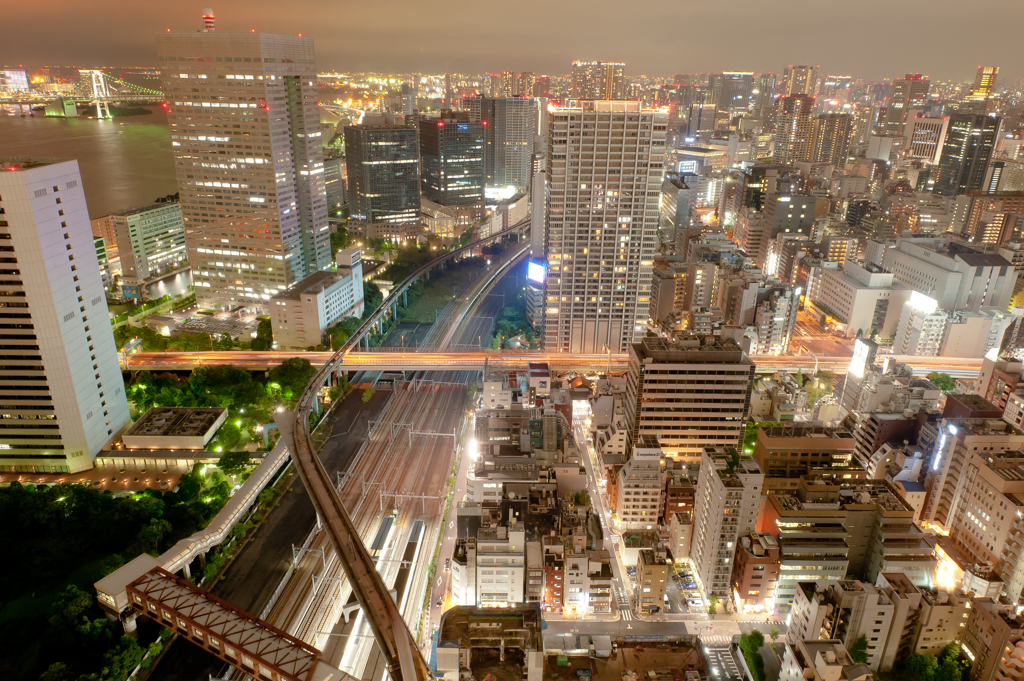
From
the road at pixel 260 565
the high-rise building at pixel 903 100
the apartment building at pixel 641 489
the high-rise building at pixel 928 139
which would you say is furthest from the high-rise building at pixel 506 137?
the apartment building at pixel 641 489

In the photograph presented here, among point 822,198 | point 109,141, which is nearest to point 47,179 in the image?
point 109,141

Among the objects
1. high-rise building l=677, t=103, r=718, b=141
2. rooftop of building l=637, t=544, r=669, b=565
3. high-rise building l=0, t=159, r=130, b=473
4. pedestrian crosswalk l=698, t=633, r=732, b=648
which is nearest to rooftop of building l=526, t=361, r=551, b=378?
rooftop of building l=637, t=544, r=669, b=565

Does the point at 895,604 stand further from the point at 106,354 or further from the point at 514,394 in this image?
the point at 106,354

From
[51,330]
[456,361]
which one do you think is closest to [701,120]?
[456,361]

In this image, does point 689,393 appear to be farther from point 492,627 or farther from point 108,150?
point 108,150

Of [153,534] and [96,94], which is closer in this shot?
[153,534]

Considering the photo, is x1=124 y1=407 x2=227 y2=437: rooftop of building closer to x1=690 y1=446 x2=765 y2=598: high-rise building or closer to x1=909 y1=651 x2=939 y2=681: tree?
x1=690 y1=446 x2=765 y2=598: high-rise building
